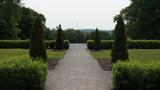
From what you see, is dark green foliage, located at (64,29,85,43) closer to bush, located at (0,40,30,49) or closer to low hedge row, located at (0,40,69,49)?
low hedge row, located at (0,40,69,49)

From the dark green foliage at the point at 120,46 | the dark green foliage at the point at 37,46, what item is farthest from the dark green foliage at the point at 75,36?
the dark green foliage at the point at 120,46

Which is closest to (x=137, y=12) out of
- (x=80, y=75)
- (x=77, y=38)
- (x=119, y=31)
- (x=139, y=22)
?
(x=139, y=22)

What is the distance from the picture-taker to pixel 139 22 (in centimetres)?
5003

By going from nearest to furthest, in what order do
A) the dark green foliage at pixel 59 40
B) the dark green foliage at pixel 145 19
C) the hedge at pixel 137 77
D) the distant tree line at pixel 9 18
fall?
the hedge at pixel 137 77
the dark green foliage at pixel 59 40
the dark green foliage at pixel 145 19
the distant tree line at pixel 9 18

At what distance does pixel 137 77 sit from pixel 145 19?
40454 millimetres

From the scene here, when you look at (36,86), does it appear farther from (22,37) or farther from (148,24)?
(22,37)

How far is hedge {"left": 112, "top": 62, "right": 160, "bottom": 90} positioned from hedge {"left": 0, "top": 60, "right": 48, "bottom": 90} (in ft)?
7.64

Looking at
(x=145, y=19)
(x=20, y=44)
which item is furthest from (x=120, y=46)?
(x=145, y=19)

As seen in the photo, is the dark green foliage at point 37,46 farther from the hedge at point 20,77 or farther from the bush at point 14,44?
the bush at point 14,44

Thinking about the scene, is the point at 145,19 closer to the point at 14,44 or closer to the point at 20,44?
the point at 20,44

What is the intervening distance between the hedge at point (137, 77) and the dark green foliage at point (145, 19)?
38999 mm

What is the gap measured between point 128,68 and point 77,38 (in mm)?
38435

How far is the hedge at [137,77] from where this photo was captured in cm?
1004

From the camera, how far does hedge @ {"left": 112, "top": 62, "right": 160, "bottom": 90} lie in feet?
32.9
